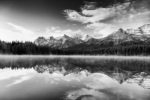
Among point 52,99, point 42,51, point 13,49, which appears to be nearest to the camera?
point 52,99

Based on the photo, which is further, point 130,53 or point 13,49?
point 130,53

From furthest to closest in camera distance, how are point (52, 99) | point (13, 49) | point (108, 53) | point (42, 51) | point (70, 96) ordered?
point (108, 53), point (42, 51), point (13, 49), point (70, 96), point (52, 99)

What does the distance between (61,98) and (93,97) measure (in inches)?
70.6

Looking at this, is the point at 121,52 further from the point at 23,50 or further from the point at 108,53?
the point at 23,50

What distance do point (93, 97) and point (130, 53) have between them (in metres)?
108

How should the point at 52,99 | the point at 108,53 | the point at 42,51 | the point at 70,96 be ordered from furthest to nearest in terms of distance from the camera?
the point at 108,53 < the point at 42,51 < the point at 70,96 < the point at 52,99

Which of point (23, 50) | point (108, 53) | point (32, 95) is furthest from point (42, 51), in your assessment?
point (32, 95)

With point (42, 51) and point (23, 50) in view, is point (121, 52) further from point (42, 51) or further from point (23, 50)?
point (23, 50)

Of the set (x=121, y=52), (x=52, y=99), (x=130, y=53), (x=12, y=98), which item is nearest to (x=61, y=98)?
(x=52, y=99)

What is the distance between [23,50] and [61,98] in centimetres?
8389

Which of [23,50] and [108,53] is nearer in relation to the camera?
[23,50]

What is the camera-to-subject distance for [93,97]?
8.30 m

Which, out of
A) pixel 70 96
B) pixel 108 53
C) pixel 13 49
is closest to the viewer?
pixel 70 96

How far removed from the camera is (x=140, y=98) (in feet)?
27.9
